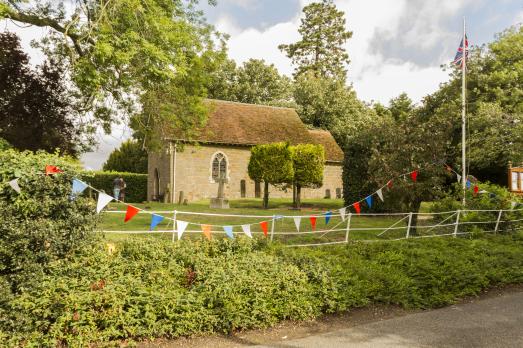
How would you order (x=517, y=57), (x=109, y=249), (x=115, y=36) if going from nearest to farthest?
(x=109, y=249) < (x=115, y=36) < (x=517, y=57)

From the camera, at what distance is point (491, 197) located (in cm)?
1588

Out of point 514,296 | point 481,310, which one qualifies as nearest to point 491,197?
point 514,296

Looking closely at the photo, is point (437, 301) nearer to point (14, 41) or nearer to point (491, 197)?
point (491, 197)

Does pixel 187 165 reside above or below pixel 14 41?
below

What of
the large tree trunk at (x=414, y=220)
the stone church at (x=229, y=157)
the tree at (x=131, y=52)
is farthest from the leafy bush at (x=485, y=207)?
the stone church at (x=229, y=157)

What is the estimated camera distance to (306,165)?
1032 inches

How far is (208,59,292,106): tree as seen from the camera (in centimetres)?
4528

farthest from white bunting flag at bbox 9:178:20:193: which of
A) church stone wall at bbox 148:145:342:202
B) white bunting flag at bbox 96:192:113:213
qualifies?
church stone wall at bbox 148:145:342:202

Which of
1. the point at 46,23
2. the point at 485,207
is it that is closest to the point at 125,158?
the point at 46,23

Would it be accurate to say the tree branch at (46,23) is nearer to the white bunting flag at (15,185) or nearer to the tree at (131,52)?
the tree at (131,52)

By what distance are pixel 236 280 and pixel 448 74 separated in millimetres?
31852

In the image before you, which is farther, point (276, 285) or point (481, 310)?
point (481, 310)

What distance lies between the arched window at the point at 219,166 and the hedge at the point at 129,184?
6.50m

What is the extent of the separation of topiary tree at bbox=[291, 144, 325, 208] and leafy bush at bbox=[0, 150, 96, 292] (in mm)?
19610
